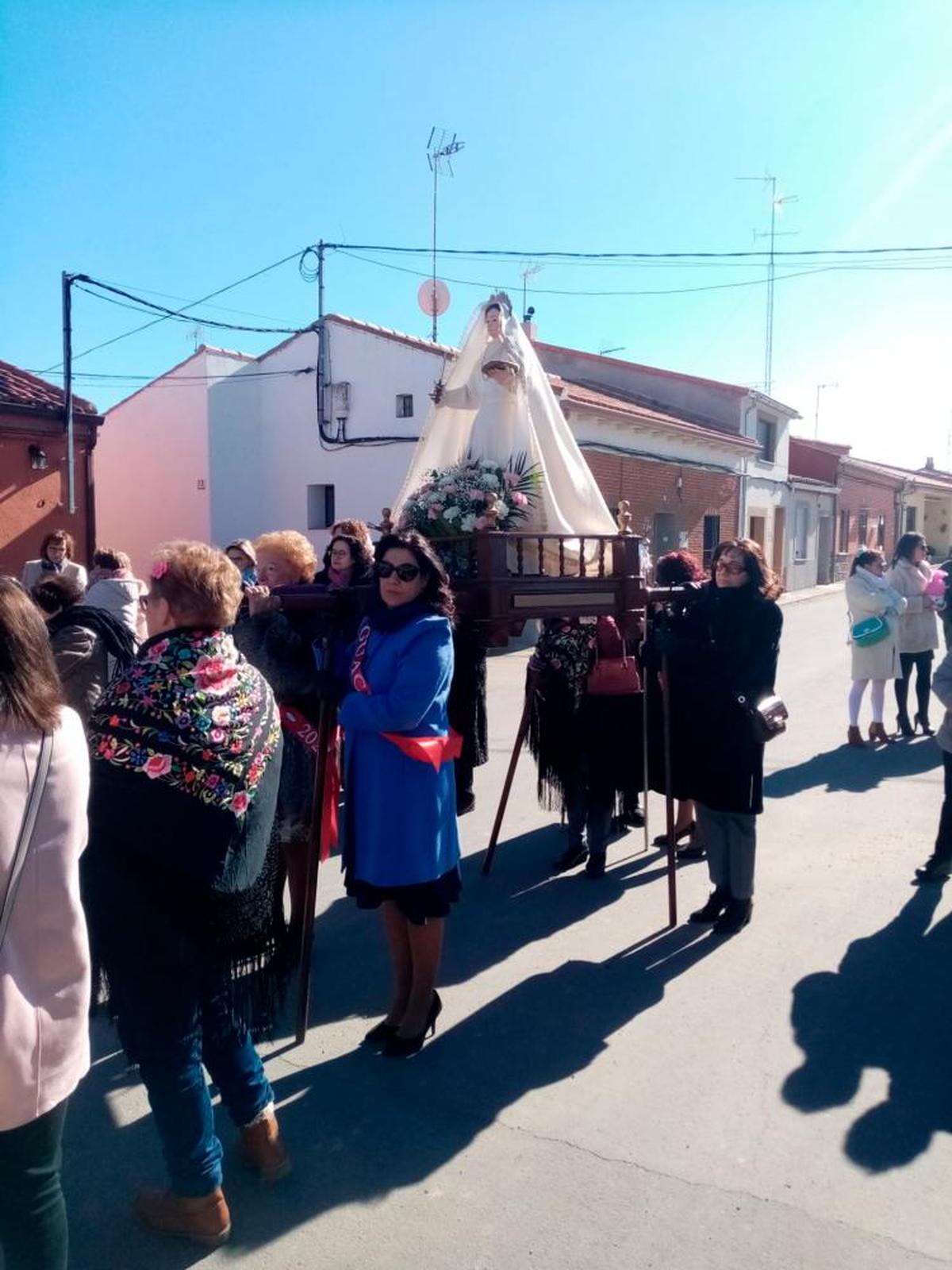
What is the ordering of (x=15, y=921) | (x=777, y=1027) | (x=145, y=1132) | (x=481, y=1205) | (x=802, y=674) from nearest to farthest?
(x=15, y=921) → (x=481, y=1205) → (x=145, y=1132) → (x=777, y=1027) → (x=802, y=674)

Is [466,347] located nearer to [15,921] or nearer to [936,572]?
[15,921]

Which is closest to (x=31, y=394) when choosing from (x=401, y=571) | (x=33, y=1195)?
(x=401, y=571)

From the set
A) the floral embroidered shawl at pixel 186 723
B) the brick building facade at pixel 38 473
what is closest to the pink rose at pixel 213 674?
the floral embroidered shawl at pixel 186 723

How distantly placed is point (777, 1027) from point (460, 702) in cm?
252

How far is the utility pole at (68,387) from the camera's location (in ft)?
44.1

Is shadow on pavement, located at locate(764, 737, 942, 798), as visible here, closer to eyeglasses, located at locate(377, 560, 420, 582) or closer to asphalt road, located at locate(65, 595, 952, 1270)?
asphalt road, located at locate(65, 595, 952, 1270)

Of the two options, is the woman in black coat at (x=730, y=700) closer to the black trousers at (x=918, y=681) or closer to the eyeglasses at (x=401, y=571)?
the eyeglasses at (x=401, y=571)

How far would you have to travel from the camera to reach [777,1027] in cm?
342

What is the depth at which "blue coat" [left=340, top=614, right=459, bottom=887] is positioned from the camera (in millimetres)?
2969

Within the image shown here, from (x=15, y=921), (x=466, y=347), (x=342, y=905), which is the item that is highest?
(x=466, y=347)

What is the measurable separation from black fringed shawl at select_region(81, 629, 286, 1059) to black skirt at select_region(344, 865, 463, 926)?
30.0 inches

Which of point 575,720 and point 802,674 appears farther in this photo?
point 802,674

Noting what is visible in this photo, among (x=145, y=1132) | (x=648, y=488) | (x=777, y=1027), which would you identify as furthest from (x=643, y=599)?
(x=648, y=488)

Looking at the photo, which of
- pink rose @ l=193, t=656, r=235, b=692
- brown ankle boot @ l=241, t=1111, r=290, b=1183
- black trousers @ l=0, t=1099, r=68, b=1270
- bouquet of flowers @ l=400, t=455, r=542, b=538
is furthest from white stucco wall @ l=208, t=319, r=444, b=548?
black trousers @ l=0, t=1099, r=68, b=1270
